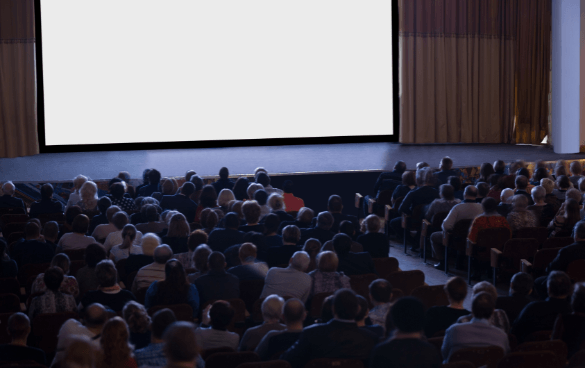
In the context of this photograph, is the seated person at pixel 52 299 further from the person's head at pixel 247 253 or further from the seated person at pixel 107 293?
the person's head at pixel 247 253

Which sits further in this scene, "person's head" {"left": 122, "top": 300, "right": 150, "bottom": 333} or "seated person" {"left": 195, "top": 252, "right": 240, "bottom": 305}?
"seated person" {"left": 195, "top": 252, "right": 240, "bottom": 305}

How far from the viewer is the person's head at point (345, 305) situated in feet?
11.5

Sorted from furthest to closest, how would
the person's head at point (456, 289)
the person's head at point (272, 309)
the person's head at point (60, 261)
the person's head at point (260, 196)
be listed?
the person's head at point (260, 196), the person's head at point (60, 261), the person's head at point (456, 289), the person's head at point (272, 309)

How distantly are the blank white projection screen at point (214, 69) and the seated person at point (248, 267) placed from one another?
294 inches

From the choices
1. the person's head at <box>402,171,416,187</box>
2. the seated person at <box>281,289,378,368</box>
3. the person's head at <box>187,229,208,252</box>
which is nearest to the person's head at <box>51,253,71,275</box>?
the person's head at <box>187,229,208,252</box>

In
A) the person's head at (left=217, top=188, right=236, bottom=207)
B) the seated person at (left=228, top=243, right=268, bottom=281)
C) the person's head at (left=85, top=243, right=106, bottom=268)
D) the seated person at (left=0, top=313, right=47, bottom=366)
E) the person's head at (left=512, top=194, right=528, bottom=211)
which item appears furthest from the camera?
the person's head at (left=217, top=188, right=236, bottom=207)

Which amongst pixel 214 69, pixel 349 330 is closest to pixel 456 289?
pixel 349 330

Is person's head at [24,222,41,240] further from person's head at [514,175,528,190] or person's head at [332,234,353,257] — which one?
person's head at [514,175,528,190]

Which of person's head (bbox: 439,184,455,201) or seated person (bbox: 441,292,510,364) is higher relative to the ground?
person's head (bbox: 439,184,455,201)

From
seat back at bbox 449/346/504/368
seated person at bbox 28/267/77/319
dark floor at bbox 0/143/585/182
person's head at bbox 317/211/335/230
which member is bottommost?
seat back at bbox 449/346/504/368

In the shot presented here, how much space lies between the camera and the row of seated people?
320 centimetres

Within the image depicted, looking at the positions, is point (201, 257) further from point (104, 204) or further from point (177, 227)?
point (104, 204)

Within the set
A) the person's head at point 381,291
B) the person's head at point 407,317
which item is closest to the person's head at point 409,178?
the person's head at point 381,291

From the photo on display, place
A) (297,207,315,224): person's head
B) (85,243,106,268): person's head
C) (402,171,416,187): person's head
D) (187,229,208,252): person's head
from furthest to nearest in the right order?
(402,171,416,187): person's head < (297,207,315,224): person's head < (187,229,208,252): person's head < (85,243,106,268): person's head
